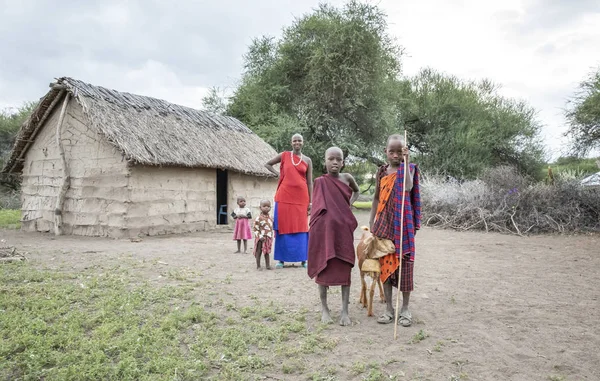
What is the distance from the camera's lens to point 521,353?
10.1 feet

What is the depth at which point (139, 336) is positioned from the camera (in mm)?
3334

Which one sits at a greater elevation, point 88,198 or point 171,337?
point 88,198

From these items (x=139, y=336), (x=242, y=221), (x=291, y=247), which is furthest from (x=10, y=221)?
(x=139, y=336)

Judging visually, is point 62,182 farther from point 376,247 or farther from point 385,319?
point 385,319

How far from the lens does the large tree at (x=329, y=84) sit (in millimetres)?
18922

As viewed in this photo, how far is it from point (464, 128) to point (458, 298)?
19.7 meters

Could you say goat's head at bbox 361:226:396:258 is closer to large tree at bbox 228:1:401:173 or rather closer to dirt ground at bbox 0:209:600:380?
dirt ground at bbox 0:209:600:380

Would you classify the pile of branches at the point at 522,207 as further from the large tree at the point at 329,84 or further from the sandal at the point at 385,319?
the sandal at the point at 385,319

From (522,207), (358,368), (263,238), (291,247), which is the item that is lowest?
(358,368)

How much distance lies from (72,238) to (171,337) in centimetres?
760

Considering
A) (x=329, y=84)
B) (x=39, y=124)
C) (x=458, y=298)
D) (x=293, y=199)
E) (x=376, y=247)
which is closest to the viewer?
(x=376, y=247)

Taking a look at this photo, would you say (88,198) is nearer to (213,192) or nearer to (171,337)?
(213,192)

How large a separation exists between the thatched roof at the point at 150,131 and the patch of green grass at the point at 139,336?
565cm

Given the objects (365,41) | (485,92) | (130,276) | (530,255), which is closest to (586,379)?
(130,276)
